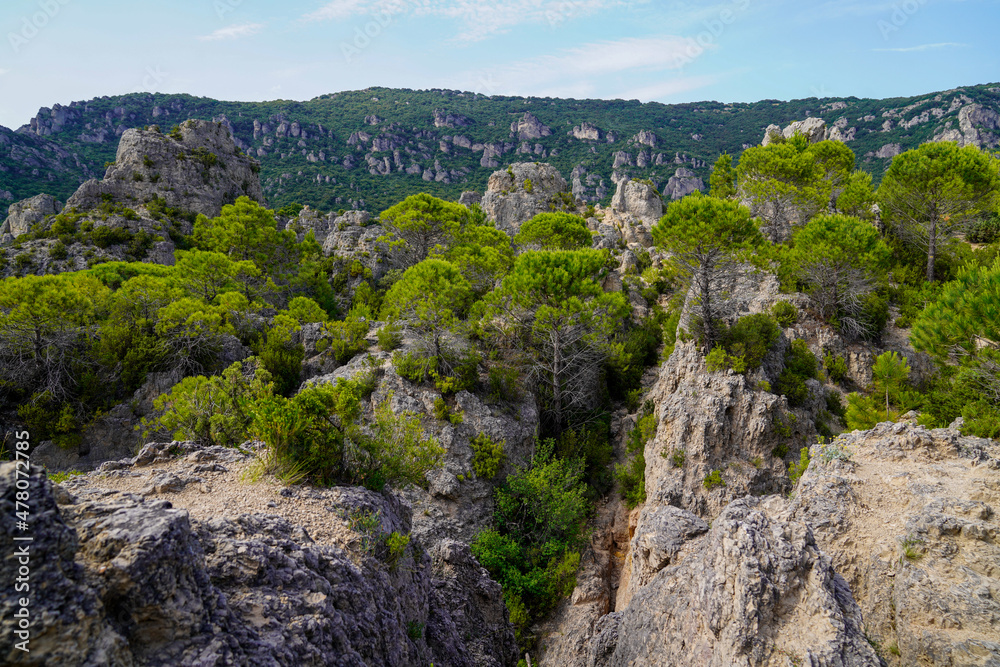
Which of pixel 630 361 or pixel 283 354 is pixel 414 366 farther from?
pixel 630 361

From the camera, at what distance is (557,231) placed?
1247 inches

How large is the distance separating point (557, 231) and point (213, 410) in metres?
25.2

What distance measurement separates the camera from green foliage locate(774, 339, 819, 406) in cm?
1858

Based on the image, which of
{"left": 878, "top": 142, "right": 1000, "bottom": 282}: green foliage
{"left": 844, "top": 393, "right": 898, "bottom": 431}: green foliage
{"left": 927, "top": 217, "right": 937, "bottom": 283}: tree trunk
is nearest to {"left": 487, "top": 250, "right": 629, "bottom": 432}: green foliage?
{"left": 844, "top": 393, "right": 898, "bottom": 431}: green foliage

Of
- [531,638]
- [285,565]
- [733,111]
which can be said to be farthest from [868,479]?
[733,111]

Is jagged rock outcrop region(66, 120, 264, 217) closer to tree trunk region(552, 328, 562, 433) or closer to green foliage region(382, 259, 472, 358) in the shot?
green foliage region(382, 259, 472, 358)

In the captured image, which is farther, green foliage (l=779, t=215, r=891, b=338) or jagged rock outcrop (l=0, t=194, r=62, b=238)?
jagged rock outcrop (l=0, t=194, r=62, b=238)

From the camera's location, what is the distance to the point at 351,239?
134 ft

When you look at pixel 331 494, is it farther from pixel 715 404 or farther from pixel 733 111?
pixel 733 111

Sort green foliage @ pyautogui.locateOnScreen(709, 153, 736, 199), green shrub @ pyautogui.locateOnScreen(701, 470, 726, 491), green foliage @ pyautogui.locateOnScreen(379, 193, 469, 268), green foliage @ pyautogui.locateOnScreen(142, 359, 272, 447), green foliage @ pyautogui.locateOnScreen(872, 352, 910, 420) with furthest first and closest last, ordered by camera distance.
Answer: green foliage @ pyautogui.locateOnScreen(379, 193, 469, 268), green foliage @ pyautogui.locateOnScreen(709, 153, 736, 199), green shrub @ pyautogui.locateOnScreen(701, 470, 726, 491), green foliage @ pyautogui.locateOnScreen(872, 352, 910, 420), green foliage @ pyautogui.locateOnScreen(142, 359, 272, 447)

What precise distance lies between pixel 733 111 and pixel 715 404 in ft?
544

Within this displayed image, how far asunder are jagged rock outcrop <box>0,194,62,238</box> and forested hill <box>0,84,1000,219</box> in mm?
27923

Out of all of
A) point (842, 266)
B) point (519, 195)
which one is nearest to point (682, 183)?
point (519, 195)

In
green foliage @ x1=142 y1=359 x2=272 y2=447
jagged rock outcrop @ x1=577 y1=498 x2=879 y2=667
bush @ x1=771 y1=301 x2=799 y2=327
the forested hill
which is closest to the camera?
jagged rock outcrop @ x1=577 y1=498 x2=879 y2=667
